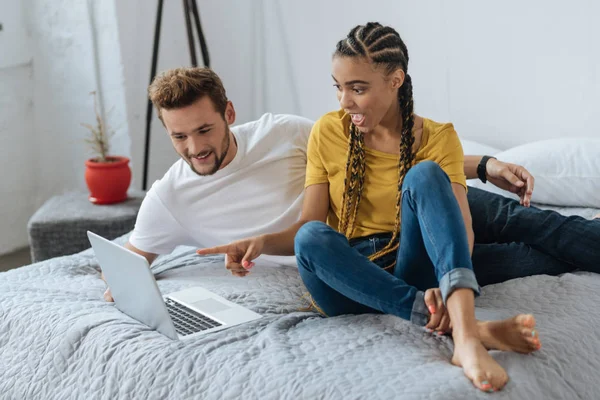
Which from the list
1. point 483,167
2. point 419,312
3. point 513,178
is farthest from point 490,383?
point 483,167

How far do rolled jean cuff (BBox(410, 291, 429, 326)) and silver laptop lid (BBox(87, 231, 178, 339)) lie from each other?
0.48m

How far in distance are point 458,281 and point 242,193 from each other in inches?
31.2

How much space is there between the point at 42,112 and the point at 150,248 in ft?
5.79

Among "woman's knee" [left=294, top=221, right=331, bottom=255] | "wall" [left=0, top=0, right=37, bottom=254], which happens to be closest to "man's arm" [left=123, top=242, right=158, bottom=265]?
"woman's knee" [left=294, top=221, right=331, bottom=255]

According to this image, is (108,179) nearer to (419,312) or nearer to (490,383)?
(419,312)

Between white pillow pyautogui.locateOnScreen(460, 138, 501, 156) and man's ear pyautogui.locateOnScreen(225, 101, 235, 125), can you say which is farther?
white pillow pyautogui.locateOnScreen(460, 138, 501, 156)

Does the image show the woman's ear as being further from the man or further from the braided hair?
the man

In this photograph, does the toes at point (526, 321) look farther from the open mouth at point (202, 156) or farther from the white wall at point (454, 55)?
the white wall at point (454, 55)

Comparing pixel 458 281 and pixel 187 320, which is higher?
pixel 458 281

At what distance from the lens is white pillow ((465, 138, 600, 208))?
222cm

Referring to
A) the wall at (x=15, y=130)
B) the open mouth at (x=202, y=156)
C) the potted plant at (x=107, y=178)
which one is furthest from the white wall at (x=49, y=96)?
the open mouth at (x=202, y=156)

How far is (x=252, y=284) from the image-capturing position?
1925 mm

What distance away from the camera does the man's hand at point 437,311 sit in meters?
1.45

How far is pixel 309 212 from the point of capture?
1.84 m
